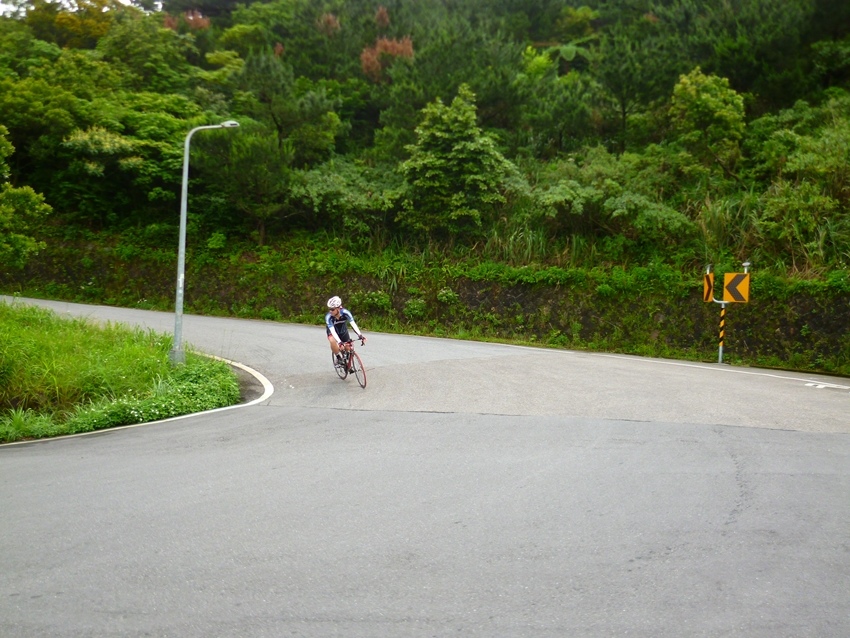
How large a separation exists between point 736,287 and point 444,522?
620 inches

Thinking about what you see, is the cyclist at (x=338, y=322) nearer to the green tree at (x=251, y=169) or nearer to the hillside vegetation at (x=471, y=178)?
the hillside vegetation at (x=471, y=178)

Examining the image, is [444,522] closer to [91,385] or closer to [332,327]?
[332,327]

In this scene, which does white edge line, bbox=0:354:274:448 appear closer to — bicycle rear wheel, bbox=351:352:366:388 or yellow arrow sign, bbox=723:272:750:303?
bicycle rear wheel, bbox=351:352:366:388

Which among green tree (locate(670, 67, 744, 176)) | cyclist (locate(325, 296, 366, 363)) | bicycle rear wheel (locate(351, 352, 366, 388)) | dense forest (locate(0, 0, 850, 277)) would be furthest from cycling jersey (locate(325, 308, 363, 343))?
green tree (locate(670, 67, 744, 176))

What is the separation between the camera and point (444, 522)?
6.27m

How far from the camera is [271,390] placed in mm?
14688

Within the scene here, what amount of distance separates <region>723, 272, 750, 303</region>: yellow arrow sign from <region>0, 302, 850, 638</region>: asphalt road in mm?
7423

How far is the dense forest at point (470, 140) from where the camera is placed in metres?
23.9

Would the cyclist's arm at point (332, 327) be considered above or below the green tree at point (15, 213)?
below

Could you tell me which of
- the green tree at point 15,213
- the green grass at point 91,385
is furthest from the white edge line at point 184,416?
the green tree at point 15,213

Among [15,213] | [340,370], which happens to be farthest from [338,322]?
[15,213]

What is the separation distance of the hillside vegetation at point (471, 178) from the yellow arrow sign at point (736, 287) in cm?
127

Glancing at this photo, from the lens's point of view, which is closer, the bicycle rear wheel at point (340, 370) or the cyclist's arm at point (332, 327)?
the cyclist's arm at point (332, 327)

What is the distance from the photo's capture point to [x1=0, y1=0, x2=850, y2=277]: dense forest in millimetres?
23859
